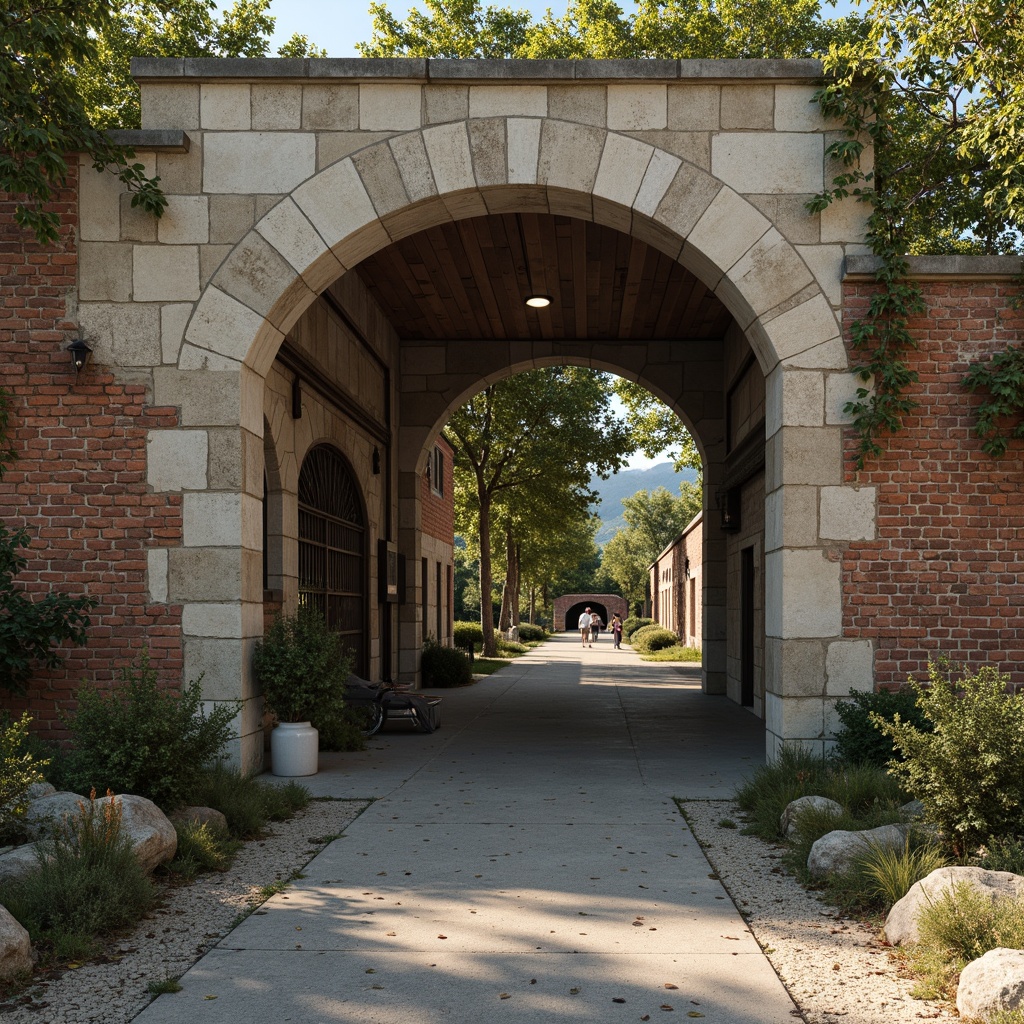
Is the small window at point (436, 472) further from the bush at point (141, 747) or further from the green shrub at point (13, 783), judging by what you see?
the green shrub at point (13, 783)

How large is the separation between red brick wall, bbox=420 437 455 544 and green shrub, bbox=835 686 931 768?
1352cm

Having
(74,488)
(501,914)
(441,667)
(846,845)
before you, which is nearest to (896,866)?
(846,845)

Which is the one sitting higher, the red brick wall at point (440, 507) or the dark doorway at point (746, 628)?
the red brick wall at point (440, 507)

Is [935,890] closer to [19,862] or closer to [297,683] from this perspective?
[19,862]

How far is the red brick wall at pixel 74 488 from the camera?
834 cm

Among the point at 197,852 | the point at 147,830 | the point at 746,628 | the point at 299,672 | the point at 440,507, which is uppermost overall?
the point at 440,507

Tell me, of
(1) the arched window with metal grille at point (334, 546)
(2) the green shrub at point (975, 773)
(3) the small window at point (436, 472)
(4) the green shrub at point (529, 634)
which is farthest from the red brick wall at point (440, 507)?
(4) the green shrub at point (529, 634)

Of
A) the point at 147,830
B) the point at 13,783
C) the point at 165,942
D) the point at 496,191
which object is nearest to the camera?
the point at 165,942

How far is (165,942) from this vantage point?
4.77m

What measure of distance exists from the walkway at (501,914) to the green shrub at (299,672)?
2.20 feet

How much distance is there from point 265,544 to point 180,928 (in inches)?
234

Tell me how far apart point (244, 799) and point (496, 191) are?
531cm

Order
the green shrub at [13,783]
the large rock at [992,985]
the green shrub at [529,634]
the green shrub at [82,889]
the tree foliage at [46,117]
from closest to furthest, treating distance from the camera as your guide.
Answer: the large rock at [992,985] < the green shrub at [82,889] < the green shrub at [13,783] < the tree foliage at [46,117] < the green shrub at [529,634]

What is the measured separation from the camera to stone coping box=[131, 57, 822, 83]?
27.8 ft
